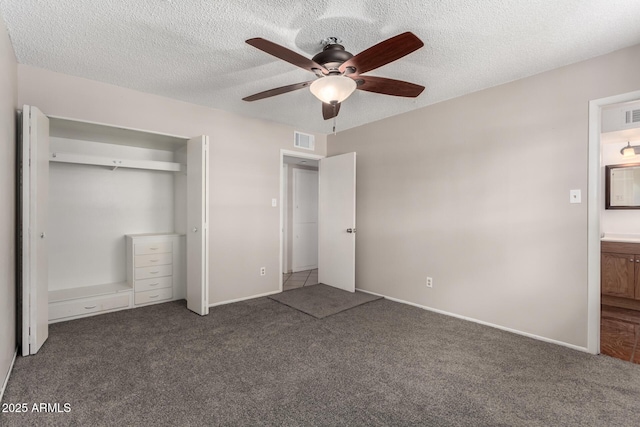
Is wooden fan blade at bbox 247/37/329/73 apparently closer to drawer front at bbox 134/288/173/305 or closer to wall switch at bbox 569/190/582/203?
wall switch at bbox 569/190/582/203

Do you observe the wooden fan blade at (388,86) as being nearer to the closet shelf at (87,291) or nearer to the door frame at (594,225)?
the door frame at (594,225)

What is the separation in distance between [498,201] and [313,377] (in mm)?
2362

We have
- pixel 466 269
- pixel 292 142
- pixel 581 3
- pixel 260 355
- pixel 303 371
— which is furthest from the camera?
pixel 292 142

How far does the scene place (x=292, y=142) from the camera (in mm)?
4496

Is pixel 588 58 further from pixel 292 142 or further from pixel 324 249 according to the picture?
pixel 324 249

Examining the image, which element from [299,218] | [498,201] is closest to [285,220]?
[299,218]

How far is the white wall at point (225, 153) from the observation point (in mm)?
2879

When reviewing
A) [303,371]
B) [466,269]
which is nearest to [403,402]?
[303,371]

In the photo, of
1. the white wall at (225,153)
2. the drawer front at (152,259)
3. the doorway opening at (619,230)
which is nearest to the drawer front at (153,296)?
the drawer front at (152,259)

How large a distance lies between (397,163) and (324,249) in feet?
5.70

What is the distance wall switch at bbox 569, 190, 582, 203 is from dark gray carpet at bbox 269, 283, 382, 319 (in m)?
2.34

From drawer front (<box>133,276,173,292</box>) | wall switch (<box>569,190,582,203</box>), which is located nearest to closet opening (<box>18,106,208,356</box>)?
drawer front (<box>133,276,173,292</box>)

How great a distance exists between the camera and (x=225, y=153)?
3.83 m

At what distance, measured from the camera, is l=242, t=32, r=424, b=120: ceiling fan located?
1.71 m
